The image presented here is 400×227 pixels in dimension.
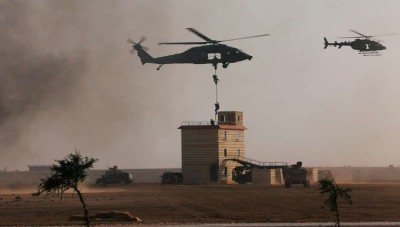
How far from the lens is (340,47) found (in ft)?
308

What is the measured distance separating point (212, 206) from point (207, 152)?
3524cm

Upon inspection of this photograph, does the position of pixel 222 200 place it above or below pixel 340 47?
below

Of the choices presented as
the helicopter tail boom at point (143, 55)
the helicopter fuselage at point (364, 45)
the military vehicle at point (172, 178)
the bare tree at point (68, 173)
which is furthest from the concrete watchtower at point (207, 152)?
the bare tree at point (68, 173)

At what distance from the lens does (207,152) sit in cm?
9556

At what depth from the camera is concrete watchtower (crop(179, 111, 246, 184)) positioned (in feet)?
313

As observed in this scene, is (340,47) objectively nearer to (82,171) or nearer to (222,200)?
(222,200)

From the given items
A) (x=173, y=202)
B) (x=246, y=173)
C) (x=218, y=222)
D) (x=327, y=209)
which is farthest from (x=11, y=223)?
(x=246, y=173)

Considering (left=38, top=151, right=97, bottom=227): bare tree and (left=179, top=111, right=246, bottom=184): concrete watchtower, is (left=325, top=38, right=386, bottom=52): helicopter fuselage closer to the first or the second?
(left=179, top=111, right=246, bottom=184): concrete watchtower

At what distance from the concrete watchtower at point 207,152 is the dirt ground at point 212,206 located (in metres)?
17.4

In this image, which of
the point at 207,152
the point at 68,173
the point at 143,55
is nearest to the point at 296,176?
the point at 207,152

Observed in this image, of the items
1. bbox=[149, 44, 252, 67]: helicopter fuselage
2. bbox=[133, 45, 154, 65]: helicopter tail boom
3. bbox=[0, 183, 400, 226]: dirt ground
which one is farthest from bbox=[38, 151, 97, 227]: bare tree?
bbox=[133, 45, 154, 65]: helicopter tail boom

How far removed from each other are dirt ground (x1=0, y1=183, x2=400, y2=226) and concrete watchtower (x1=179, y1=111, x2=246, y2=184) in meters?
17.4

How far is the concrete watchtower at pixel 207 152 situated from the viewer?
95375 millimetres

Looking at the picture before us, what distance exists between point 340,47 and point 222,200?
35.8 metres
